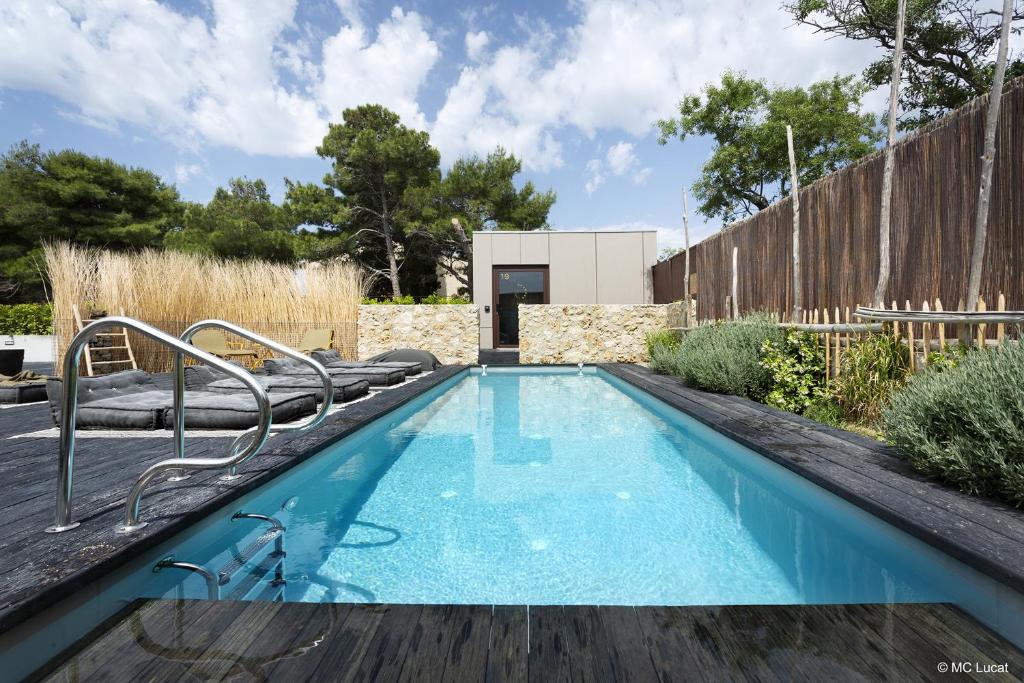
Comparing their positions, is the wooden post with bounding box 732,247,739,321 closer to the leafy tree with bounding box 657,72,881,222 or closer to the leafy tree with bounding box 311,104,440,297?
the leafy tree with bounding box 311,104,440,297

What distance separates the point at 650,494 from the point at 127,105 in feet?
88.0

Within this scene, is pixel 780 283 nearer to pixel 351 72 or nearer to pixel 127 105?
pixel 351 72

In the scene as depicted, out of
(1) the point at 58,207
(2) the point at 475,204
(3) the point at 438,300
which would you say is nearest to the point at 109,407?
(3) the point at 438,300

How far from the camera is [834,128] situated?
19953 millimetres

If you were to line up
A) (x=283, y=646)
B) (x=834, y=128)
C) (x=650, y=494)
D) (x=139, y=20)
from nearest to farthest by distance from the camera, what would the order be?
(x=283, y=646)
(x=650, y=494)
(x=139, y=20)
(x=834, y=128)

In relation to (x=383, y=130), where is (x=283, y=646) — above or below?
below

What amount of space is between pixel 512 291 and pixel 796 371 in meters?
9.17

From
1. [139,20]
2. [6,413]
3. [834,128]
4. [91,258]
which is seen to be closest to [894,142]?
[6,413]

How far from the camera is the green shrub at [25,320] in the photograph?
14898mm

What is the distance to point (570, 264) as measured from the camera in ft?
44.3

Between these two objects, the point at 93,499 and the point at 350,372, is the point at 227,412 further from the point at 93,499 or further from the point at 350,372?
the point at 350,372

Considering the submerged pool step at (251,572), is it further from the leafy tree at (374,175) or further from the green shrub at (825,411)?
the leafy tree at (374,175)

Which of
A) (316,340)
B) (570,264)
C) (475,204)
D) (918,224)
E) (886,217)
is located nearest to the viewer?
(918,224)

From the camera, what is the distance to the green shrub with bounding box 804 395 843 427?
4.52 metres
